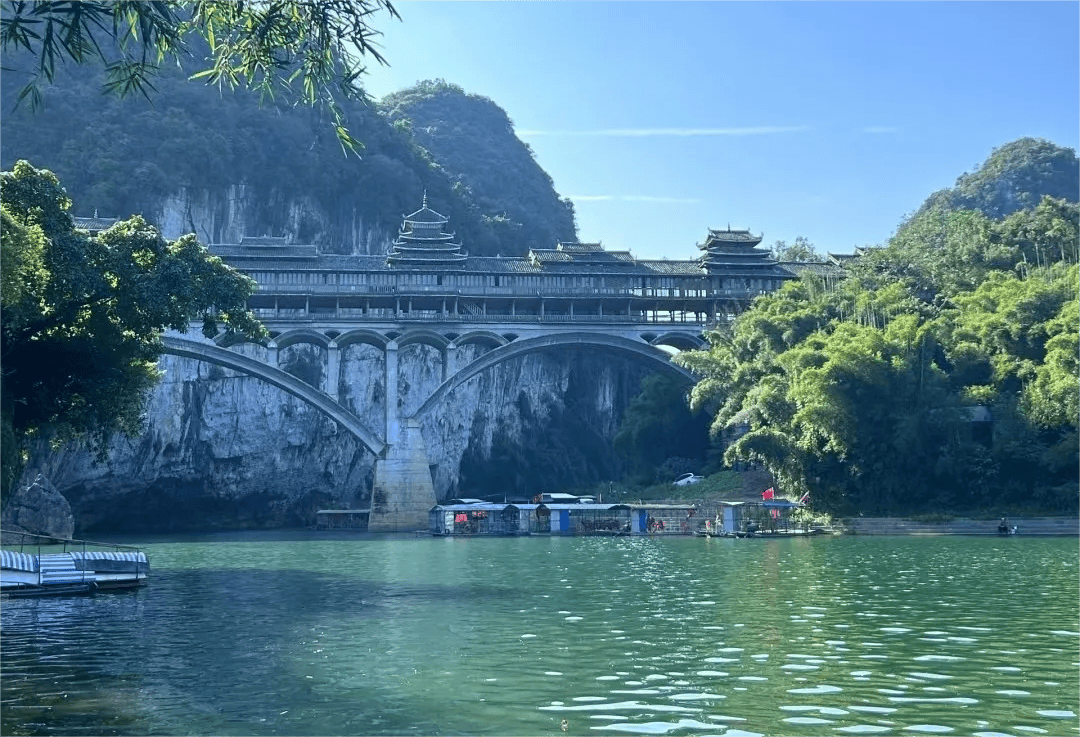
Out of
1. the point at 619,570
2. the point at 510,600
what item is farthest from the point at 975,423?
the point at 510,600

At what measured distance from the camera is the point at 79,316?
89.6 ft

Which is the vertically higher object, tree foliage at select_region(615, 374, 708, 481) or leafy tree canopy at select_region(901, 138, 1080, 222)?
leafy tree canopy at select_region(901, 138, 1080, 222)

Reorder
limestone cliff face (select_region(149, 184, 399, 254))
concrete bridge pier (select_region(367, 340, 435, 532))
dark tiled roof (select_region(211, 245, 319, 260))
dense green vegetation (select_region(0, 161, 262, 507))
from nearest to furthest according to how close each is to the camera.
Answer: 1. dense green vegetation (select_region(0, 161, 262, 507))
2. concrete bridge pier (select_region(367, 340, 435, 532))
3. dark tiled roof (select_region(211, 245, 319, 260))
4. limestone cliff face (select_region(149, 184, 399, 254))

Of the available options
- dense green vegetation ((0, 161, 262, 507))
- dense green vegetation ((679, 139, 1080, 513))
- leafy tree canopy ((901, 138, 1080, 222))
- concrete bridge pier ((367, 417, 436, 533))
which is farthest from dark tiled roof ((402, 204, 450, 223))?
leafy tree canopy ((901, 138, 1080, 222))

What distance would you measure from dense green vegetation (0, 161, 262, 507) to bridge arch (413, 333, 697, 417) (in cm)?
3562

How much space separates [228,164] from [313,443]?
21598 mm

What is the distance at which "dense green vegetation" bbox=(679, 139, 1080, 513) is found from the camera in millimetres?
46906

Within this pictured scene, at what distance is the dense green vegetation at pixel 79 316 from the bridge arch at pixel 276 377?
3178 centimetres

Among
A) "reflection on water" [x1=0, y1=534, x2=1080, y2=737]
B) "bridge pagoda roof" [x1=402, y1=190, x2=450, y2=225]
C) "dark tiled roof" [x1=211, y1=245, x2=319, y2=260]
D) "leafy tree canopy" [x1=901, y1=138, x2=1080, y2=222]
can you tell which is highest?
"leafy tree canopy" [x1=901, y1=138, x2=1080, y2=222]

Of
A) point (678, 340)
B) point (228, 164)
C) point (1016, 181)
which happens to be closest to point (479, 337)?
point (678, 340)

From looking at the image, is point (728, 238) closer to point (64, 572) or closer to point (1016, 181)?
point (64, 572)

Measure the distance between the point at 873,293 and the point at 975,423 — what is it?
11.1m

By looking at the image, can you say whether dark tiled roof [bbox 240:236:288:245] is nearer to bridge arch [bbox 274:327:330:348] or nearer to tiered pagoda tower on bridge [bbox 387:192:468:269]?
tiered pagoda tower on bridge [bbox 387:192:468:269]

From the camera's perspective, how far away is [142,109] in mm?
83625
